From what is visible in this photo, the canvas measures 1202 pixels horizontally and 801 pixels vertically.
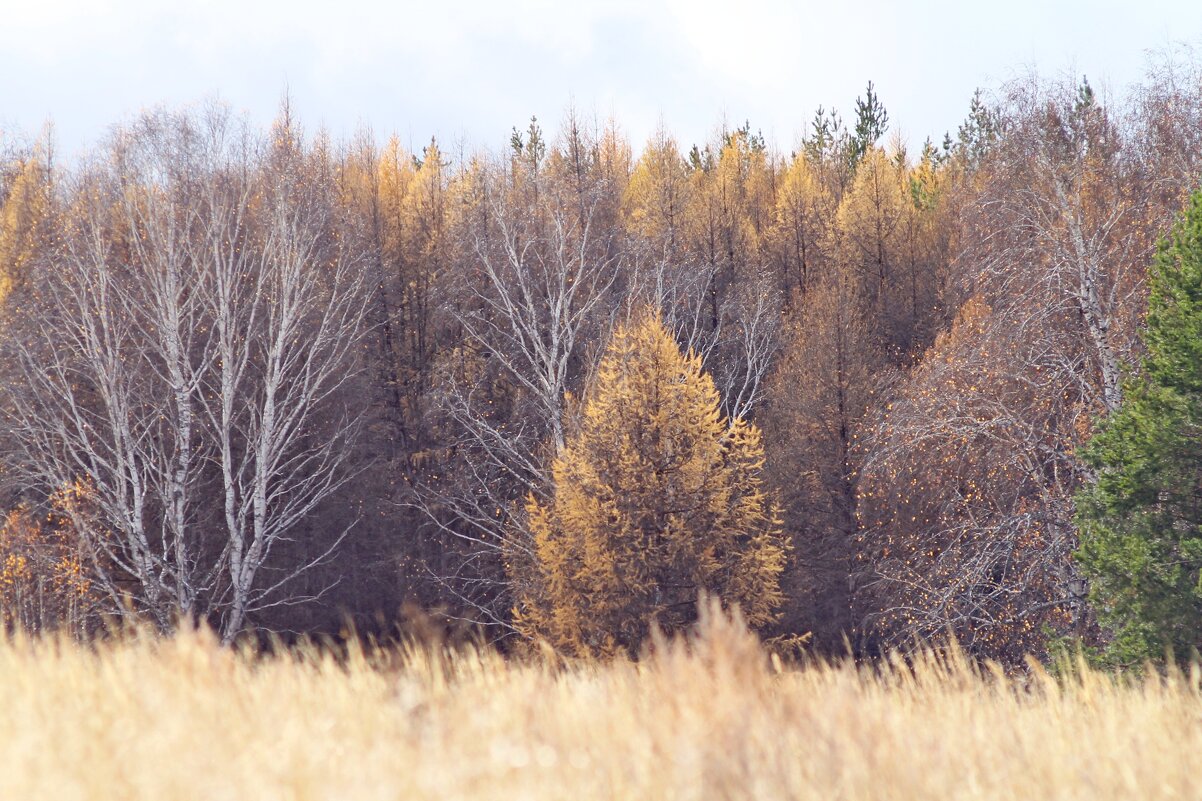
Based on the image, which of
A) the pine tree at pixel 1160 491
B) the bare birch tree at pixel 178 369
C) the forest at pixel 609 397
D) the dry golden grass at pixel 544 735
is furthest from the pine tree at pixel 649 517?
the dry golden grass at pixel 544 735

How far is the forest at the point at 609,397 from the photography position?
17.3 metres

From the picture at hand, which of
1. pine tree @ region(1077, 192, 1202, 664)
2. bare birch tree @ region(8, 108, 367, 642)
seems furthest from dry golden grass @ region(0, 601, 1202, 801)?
bare birch tree @ region(8, 108, 367, 642)

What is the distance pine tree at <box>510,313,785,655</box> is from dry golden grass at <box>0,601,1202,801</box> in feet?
49.3

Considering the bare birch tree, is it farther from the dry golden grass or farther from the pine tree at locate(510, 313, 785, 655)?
the dry golden grass

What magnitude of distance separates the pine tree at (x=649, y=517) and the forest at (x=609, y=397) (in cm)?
7

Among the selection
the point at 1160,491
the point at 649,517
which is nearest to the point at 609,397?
the point at 649,517

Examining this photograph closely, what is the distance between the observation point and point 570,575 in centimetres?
2123

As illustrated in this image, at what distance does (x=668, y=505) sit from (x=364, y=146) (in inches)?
1056

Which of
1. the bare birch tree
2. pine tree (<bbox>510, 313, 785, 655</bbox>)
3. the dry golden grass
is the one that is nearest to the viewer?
the dry golden grass

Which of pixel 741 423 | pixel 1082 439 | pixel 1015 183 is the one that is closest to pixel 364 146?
pixel 741 423

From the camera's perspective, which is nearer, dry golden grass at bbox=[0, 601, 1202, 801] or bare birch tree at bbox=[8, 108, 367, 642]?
dry golden grass at bbox=[0, 601, 1202, 801]

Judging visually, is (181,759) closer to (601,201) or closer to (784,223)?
(601,201)

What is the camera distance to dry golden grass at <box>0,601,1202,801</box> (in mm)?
3559

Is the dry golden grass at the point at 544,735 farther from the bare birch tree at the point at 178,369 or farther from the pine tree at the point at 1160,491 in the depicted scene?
the bare birch tree at the point at 178,369
